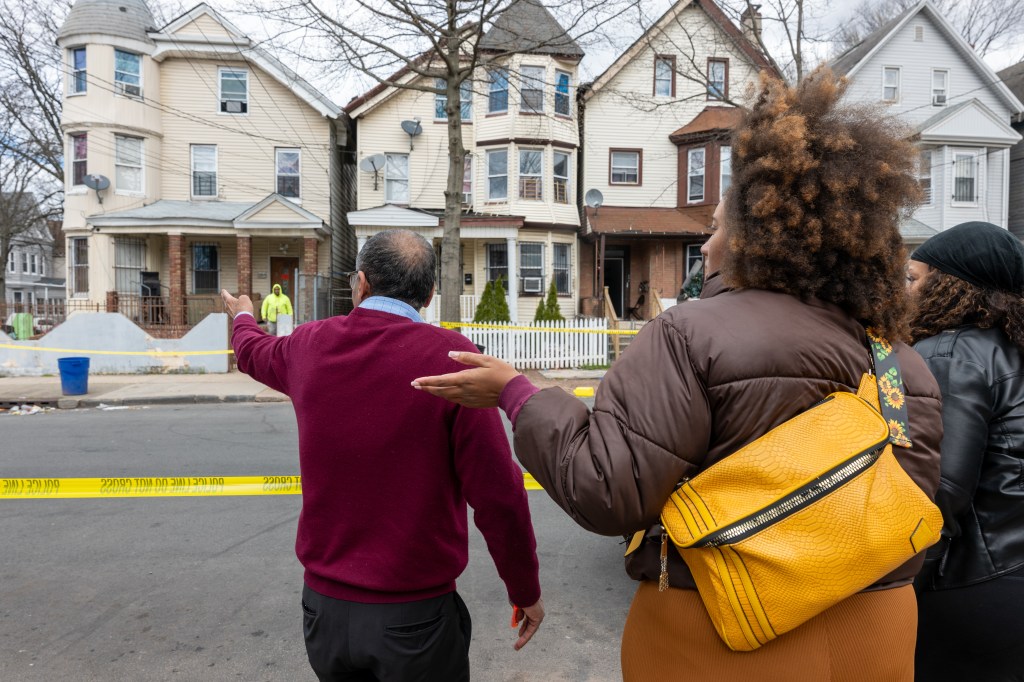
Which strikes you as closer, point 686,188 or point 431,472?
point 431,472

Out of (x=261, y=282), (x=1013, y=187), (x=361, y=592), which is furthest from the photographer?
(x=1013, y=187)

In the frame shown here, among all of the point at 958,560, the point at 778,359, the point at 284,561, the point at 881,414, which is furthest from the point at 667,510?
the point at 284,561

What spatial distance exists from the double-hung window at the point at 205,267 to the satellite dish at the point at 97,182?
9.81 ft

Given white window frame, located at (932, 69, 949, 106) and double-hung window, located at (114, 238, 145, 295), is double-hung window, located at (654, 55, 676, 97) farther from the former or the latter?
double-hung window, located at (114, 238, 145, 295)

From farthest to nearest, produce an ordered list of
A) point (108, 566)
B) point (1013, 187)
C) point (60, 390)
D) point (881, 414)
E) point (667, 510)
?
point (1013, 187), point (60, 390), point (108, 566), point (881, 414), point (667, 510)

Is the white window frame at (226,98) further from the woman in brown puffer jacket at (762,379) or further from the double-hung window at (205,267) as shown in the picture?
the woman in brown puffer jacket at (762,379)

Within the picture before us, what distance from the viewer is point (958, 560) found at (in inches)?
76.8

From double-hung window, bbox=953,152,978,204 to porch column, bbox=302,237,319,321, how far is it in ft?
70.1

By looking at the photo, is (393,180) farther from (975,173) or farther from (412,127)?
(975,173)

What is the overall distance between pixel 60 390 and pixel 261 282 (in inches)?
386

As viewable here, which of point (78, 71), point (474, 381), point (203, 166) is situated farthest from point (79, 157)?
point (474, 381)

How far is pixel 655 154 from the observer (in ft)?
77.8

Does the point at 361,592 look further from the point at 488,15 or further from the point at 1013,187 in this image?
the point at 1013,187

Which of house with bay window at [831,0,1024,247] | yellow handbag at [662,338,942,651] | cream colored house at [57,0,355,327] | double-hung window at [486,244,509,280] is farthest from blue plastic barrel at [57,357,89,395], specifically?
house with bay window at [831,0,1024,247]
